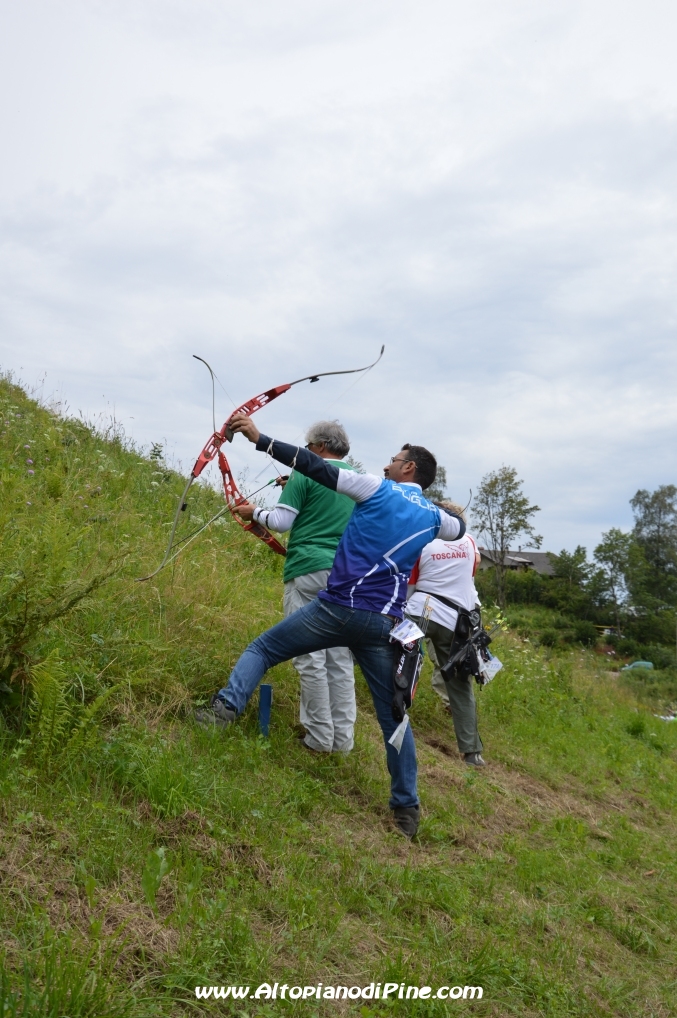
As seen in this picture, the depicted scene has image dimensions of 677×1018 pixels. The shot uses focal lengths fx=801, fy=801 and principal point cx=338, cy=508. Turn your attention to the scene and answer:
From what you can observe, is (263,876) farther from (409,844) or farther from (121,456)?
(121,456)

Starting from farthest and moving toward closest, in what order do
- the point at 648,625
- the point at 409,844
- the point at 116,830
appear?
the point at 648,625
the point at 409,844
the point at 116,830

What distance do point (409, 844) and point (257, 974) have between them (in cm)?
184

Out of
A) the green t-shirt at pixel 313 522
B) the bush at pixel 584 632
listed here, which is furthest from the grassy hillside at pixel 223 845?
the bush at pixel 584 632

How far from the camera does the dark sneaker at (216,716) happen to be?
4.69 metres

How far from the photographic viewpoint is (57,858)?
3.06m

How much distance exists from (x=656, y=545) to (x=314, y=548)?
70.2 m

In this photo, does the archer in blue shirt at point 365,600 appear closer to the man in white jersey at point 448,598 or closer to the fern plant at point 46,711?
the fern plant at point 46,711

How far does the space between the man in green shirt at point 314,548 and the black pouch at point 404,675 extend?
3.00 ft

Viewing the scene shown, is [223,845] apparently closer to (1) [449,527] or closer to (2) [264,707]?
(2) [264,707]

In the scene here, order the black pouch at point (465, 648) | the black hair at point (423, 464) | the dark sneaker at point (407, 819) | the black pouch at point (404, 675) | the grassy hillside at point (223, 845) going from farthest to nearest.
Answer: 1. the black pouch at point (465, 648)
2. the black hair at point (423, 464)
3. the dark sneaker at point (407, 819)
4. the black pouch at point (404, 675)
5. the grassy hillside at point (223, 845)

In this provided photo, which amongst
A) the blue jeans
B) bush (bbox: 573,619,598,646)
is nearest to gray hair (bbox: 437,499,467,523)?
the blue jeans

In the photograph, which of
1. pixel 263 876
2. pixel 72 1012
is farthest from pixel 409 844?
pixel 72 1012

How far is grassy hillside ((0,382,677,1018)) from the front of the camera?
2836mm

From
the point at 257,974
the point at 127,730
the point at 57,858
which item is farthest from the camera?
the point at 127,730
